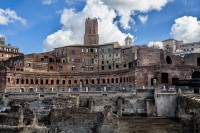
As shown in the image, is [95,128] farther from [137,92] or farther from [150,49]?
[150,49]

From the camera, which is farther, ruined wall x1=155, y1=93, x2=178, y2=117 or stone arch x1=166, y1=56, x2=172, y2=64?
stone arch x1=166, y1=56, x2=172, y2=64

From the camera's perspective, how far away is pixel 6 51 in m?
100

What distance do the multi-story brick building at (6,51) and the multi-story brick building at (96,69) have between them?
7.42 meters

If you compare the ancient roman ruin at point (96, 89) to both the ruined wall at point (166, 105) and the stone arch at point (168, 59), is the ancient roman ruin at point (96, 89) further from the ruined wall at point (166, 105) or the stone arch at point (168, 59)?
the stone arch at point (168, 59)

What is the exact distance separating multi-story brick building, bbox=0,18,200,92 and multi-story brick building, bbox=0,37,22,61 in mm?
7419

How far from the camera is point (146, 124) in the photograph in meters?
43.7

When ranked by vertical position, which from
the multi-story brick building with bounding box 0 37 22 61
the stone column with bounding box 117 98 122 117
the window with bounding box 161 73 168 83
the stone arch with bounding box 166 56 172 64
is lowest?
the stone column with bounding box 117 98 122 117

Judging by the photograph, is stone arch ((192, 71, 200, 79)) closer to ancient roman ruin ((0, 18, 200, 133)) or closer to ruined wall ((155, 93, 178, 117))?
ancient roman ruin ((0, 18, 200, 133))

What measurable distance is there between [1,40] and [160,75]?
227ft

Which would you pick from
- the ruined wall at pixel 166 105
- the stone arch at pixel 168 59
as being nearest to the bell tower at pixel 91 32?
the stone arch at pixel 168 59

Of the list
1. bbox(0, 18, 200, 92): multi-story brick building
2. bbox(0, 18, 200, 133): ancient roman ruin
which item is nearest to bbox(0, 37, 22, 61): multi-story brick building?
bbox(0, 18, 200, 92): multi-story brick building

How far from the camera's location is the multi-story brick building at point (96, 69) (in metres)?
68.2

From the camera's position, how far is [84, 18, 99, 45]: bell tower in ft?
368

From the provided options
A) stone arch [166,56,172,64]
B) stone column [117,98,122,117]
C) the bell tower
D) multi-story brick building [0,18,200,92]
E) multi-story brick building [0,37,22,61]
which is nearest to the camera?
stone column [117,98,122,117]
